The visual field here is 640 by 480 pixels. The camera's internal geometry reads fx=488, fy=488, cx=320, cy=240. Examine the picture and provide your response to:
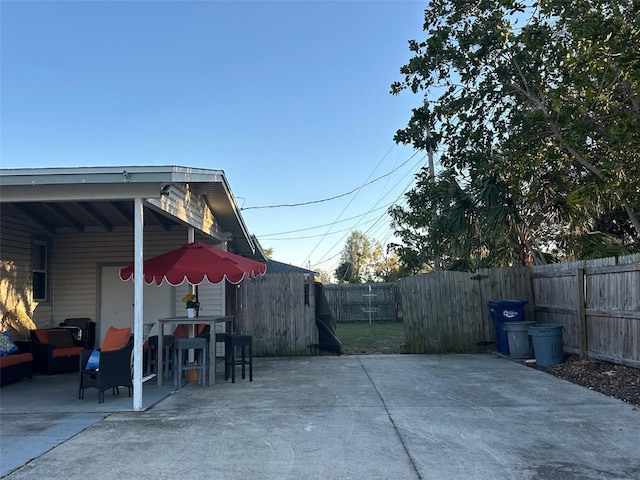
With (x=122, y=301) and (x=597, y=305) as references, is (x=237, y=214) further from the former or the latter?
(x=597, y=305)

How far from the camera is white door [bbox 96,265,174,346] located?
35.8ft

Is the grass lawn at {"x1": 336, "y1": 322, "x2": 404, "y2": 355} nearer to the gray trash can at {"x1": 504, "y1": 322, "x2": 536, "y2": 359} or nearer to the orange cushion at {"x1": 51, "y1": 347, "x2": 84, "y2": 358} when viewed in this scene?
the gray trash can at {"x1": 504, "y1": 322, "x2": 536, "y2": 359}

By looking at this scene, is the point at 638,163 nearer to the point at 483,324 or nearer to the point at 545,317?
the point at 545,317

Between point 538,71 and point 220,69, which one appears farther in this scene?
point 220,69

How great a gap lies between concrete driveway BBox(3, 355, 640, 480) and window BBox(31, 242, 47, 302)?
4968 mm

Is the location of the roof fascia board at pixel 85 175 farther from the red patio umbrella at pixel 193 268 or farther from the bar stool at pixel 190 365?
the bar stool at pixel 190 365

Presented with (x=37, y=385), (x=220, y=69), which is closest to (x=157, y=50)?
(x=220, y=69)

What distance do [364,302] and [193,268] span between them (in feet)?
49.0

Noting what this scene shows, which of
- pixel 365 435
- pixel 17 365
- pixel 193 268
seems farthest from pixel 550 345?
pixel 17 365

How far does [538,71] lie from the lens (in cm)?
947

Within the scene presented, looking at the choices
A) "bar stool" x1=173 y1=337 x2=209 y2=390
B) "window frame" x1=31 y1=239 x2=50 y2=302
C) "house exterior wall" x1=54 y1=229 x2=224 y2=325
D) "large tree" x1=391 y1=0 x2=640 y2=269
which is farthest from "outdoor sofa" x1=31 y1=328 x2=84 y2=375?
"large tree" x1=391 y1=0 x2=640 y2=269

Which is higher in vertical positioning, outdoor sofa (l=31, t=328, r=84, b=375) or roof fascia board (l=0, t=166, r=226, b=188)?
roof fascia board (l=0, t=166, r=226, b=188)

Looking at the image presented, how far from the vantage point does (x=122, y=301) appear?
1096 cm

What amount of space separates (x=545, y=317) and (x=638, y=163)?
3825 mm
